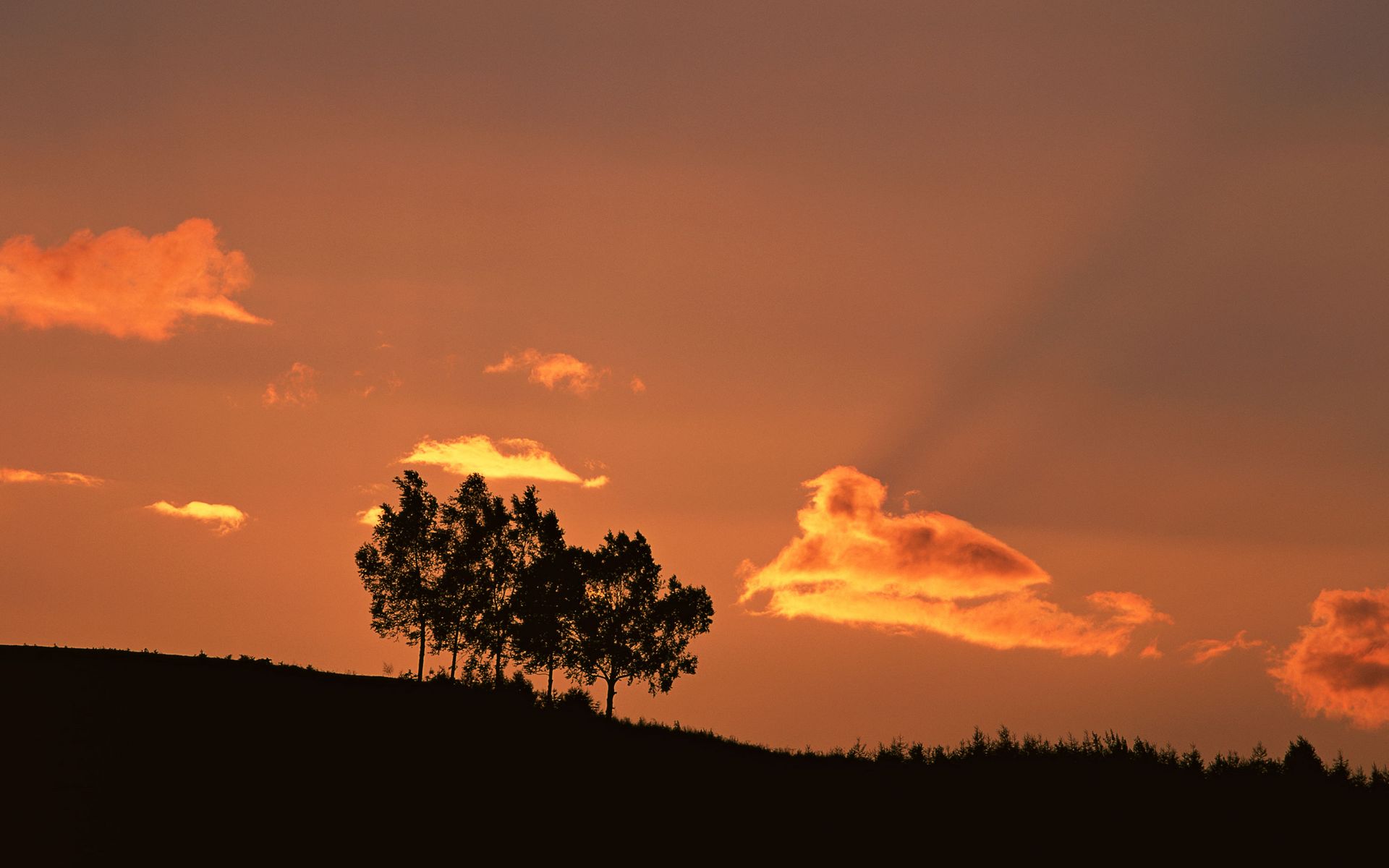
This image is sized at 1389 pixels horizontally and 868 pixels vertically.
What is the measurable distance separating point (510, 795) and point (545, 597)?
38.4 m

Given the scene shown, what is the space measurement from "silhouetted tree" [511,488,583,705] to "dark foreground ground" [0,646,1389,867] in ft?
90.8

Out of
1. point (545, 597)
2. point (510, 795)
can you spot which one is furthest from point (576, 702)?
point (510, 795)

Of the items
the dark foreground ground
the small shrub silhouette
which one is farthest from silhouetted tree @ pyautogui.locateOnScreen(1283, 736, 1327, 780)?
the small shrub silhouette

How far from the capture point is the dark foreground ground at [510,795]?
29531 millimetres

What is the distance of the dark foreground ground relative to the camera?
2953cm

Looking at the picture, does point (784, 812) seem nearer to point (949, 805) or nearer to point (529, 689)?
point (949, 805)

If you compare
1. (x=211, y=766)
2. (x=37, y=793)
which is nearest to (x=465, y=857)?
(x=211, y=766)

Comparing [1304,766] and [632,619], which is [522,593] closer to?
[632,619]

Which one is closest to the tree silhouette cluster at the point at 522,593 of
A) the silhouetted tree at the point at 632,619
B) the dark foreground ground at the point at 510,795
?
the silhouetted tree at the point at 632,619

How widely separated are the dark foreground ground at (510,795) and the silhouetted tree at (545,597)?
1090 inches

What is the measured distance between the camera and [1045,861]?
30.1 metres

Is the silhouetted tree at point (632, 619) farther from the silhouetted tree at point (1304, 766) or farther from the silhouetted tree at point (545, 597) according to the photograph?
the silhouetted tree at point (1304, 766)

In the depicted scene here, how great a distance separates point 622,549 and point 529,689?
16.2 meters

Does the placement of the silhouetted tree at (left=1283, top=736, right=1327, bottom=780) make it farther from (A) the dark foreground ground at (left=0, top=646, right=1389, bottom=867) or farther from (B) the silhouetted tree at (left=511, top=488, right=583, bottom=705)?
(B) the silhouetted tree at (left=511, top=488, right=583, bottom=705)
